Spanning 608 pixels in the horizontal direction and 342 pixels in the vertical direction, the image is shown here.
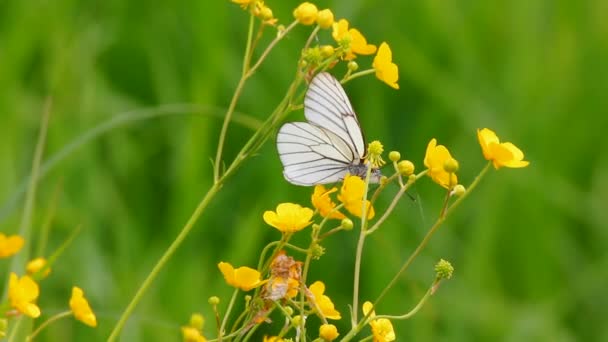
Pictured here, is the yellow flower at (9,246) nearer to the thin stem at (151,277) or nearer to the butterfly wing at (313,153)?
the thin stem at (151,277)

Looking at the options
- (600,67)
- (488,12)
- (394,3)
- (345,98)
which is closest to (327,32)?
(394,3)

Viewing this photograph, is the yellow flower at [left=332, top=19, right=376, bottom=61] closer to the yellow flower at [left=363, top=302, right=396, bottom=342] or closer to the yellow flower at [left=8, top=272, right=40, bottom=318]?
the yellow flower at [left=363, top=302, right=396, bottom=342]

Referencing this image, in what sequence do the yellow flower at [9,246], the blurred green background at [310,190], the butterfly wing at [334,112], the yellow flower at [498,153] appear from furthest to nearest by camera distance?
the blurred green background at [310,190] → the butterfly wing at [334,112] → the yellow flower at [498,153] → the yellow flower at [9,246]

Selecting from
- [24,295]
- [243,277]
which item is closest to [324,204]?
[243,277]

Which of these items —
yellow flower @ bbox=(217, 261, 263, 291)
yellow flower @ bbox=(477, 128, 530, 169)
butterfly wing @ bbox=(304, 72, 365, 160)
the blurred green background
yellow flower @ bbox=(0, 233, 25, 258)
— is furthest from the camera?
the blurred green background

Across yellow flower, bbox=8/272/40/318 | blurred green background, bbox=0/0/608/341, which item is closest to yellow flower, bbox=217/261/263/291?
yellow flower, bbox=8/272/40/318

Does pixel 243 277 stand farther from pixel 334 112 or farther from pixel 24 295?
pixel 334 112

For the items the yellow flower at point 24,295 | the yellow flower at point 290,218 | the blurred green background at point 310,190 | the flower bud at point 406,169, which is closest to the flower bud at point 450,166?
the flower bud at point 406,169
